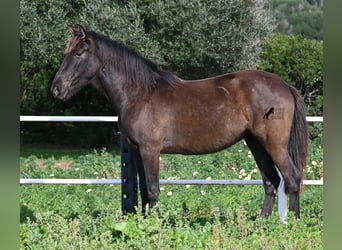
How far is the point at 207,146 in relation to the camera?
5.97m

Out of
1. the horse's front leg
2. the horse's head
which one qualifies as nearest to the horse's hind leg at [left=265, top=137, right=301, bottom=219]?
the horse's front leg

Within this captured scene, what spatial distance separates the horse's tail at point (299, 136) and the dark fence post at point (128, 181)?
1.48 m

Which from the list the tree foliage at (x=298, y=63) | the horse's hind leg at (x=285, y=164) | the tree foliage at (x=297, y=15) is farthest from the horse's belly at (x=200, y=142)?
the tree foliage at (x=297, y=15)

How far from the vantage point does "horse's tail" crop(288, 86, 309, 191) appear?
613 centimetres

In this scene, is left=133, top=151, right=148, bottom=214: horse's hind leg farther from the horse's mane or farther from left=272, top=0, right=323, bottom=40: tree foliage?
left=272, top=0, right=323, bottom=40: tree foliage

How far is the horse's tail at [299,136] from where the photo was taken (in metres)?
6.13

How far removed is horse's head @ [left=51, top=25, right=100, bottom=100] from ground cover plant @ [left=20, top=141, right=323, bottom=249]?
1.16 meters

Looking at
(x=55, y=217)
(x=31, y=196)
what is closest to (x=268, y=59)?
(x=31, y=196)

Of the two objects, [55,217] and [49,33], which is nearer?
[55,217]

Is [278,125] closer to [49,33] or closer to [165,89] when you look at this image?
[165,89]

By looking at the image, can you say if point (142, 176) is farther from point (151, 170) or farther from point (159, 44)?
point (159, 44)
